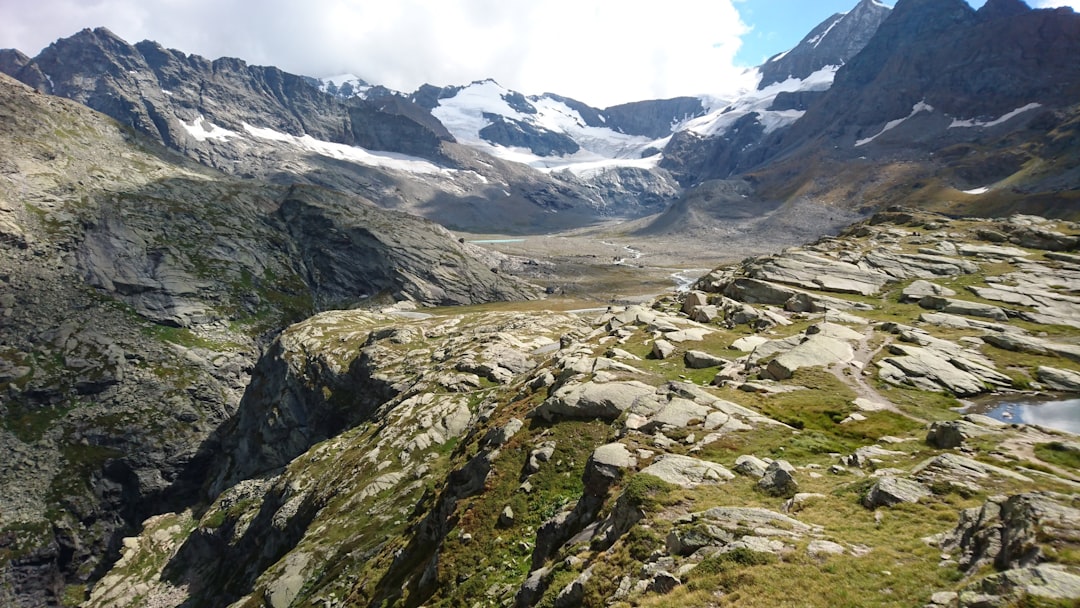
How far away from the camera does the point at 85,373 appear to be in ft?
334

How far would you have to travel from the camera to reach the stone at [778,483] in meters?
17.1

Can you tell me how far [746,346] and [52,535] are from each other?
11079 centimetres

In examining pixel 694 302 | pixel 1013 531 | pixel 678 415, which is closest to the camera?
pixel 1013 531

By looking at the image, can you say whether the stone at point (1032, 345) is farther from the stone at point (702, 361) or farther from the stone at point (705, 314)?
the stone at point (702, 361)

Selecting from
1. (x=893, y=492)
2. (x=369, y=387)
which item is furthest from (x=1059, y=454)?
(x=369, y=387)

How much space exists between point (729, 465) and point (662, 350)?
1640 centimetres

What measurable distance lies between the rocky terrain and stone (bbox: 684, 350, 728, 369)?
0.47 ft

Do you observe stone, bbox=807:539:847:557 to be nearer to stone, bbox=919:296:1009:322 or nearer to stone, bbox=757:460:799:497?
stone, bbox=757:460:799:497

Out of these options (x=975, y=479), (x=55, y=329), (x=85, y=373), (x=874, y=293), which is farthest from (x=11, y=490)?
(x=874, y=293)

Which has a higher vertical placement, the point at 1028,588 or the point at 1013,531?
the point at 1028,588

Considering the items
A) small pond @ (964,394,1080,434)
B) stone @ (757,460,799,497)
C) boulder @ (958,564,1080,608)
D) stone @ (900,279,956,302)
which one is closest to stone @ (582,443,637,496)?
stone @ (757,460,799,497)

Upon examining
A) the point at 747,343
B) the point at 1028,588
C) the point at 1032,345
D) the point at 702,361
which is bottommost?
the point at 1032,345

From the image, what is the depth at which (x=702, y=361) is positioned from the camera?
109ft

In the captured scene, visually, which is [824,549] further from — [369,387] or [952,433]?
[369,387]
